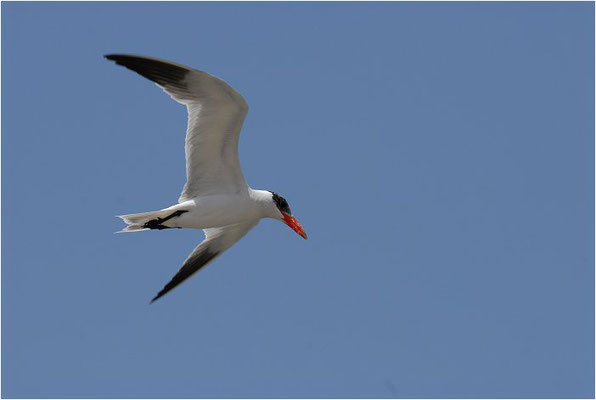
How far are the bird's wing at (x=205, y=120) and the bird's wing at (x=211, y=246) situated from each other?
1.26 m

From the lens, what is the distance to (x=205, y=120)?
50.4 ft

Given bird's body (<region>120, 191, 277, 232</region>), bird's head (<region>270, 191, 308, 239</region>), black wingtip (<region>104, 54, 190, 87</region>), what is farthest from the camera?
bird's head (<region>270, 191, 308, 239</region>)

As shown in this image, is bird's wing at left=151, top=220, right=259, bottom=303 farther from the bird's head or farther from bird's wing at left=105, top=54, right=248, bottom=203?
bird's wing at left=105, top=54, right=248, bottom=203

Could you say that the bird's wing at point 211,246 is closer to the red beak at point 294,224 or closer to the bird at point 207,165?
the bird at point 207,165

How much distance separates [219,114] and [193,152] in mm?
840

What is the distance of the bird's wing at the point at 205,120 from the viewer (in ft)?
48.8

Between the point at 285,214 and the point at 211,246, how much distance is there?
155cm

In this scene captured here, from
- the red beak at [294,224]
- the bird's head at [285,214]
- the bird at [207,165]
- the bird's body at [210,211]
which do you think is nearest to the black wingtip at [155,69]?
the bird at [207,165]

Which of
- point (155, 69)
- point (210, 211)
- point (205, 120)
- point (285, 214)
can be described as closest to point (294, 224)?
point (285, 214)

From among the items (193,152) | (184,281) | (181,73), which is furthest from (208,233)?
(181,73)

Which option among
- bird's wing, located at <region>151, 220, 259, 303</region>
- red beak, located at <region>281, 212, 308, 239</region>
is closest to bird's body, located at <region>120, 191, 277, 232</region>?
red beak, located at <region>281, 212, 308, 239</region>

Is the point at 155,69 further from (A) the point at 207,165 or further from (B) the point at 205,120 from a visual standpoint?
(A) the point at 207,165

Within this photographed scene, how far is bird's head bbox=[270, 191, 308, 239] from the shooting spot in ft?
53.6

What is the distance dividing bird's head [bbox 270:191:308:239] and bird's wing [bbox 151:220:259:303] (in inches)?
29.4
